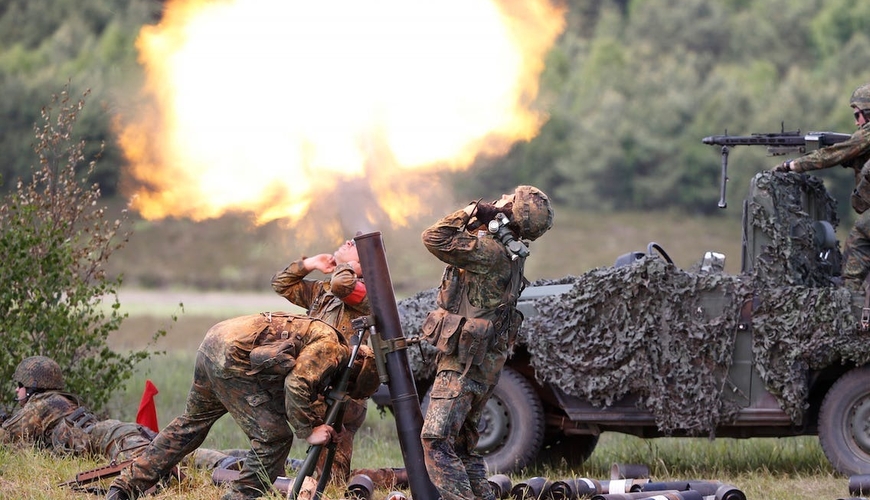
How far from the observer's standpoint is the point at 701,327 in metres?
9.21

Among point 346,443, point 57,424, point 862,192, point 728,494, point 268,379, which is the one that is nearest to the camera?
point 268,379

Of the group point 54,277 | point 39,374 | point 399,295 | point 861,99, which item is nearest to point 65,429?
point 39,374

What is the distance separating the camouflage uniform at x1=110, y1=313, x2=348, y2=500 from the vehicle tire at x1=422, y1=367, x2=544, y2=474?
2.60 meters

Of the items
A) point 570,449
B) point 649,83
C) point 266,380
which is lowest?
point 570,449

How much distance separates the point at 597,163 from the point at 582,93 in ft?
16.0

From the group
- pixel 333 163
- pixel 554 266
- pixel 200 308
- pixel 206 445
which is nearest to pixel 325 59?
pixel 333 163

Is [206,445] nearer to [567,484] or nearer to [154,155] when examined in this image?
[154,155]

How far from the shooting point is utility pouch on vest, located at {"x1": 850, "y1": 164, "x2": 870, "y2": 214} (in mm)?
9531

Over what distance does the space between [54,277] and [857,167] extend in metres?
6.77

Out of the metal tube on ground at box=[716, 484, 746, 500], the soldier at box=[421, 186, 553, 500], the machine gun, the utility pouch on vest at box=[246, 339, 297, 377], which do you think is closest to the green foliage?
the utility pouch on vest at box=[246, 339, 297, 377]

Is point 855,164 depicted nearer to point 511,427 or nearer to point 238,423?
point 511,427

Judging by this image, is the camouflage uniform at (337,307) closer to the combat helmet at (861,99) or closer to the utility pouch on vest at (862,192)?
the utility pouch on vest at (862,192)

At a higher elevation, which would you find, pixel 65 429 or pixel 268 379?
pixel 268 379

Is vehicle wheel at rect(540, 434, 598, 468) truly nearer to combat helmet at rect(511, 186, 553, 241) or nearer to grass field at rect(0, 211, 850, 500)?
grass field at rect(0, 211, 850, 500)
